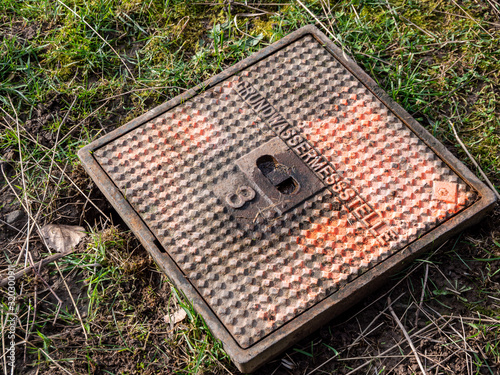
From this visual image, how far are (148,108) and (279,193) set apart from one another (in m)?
0.97

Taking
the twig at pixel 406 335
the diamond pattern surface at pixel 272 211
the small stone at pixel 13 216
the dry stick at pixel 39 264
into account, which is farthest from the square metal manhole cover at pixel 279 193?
the small stone at pixel 13 216

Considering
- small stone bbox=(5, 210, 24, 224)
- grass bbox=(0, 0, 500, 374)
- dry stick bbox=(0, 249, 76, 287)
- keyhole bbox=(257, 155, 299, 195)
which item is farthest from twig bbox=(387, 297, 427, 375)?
small stone bbox=(5, 210, 24, 224)

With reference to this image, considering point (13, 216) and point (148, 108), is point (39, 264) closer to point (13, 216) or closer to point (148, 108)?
point (13, 216)

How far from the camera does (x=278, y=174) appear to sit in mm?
2094

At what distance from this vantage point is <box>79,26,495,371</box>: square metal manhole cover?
6.13 ft

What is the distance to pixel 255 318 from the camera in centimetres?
182

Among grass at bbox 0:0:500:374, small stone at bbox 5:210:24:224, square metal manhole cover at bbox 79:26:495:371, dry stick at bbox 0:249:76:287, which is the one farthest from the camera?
small stone at bbox 5:210:24:224

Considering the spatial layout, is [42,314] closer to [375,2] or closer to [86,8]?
[86,8]

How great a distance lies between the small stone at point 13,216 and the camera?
92.1 inches

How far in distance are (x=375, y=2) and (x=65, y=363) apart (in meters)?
2.38

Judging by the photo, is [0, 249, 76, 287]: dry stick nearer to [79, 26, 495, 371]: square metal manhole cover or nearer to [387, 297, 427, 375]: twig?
[79, 26, 495, 371]: square metal manhole cover

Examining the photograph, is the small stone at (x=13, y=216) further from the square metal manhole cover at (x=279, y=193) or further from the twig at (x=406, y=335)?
the twig at (x=406, y=335)

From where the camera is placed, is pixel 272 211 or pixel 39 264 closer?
pixel 272 211

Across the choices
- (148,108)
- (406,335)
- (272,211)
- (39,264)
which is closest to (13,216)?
(39,264)
